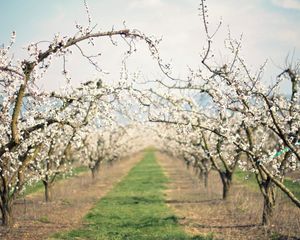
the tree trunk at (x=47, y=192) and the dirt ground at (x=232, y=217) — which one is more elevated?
the tree trunk at (x=47, y=192)

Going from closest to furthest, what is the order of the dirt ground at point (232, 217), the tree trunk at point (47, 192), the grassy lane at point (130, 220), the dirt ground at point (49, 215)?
the dirt ground at point (232, 217) → the grassy lane at point (130, 220) → the dirt ground at point (49, 215) → the tree trunk at point (47, 192)

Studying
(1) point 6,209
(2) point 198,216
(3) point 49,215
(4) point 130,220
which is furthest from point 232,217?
(1) point 6,209

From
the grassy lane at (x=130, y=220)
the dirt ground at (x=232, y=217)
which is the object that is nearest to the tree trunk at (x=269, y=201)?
the dirt ground at (x=232, y=217)

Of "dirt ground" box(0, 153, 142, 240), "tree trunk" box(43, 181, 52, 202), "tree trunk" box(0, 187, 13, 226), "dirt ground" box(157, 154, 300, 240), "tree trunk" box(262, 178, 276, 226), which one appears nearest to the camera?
"dirt ground" box(157, 154, 300, 240)

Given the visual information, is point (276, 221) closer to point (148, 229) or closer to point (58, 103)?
point (148, 229)

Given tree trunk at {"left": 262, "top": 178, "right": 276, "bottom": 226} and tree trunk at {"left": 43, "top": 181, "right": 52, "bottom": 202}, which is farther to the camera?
tree trunk at {"left": 43, "top": 181, "right": 52, "bottom": 202}

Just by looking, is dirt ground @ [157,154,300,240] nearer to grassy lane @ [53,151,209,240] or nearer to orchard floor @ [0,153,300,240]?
orchard floor @ [0,153,300,240]

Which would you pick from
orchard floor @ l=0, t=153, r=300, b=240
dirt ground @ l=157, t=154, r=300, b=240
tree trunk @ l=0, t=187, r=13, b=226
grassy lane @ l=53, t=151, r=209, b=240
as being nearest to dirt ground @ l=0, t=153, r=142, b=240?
orchard floor @ l=0, t=153, r=300, b=240

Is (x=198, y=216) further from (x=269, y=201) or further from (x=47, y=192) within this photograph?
(x=47, y=192)

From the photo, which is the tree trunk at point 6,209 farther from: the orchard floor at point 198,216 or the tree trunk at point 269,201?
the tree trunk at point 269,201

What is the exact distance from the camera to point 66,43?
8.94 m

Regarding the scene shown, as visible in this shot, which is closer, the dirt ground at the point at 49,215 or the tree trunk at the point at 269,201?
the dirt ground at the point at 49,215

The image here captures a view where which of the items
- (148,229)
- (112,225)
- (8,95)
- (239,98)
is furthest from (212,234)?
(8,95)

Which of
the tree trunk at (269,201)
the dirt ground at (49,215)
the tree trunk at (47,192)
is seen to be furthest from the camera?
the tree trunk at (47,192)
